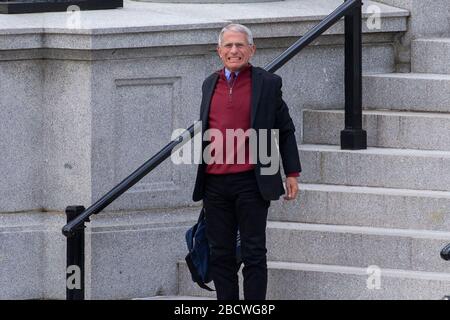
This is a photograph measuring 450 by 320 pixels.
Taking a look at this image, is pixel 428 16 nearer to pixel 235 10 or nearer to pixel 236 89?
pixel 235 10

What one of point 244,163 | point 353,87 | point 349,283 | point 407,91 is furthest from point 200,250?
point 407,91

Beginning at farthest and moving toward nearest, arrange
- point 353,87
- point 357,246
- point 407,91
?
point 407,91 < point 353,87 < point 357,246

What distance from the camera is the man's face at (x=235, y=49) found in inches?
422

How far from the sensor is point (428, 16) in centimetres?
1312

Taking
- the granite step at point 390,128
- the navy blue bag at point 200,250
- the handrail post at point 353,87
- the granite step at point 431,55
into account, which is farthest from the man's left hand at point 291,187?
the granite step at point 431,55

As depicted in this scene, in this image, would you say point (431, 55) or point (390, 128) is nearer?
point (390, 128)

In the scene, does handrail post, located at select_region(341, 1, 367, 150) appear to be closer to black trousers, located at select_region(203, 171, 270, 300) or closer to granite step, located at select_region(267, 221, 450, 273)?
granite step, located at select_region(267, 221, 450, 273)

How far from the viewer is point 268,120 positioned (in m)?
10.8

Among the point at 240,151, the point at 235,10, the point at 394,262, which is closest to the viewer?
the point at 240,151

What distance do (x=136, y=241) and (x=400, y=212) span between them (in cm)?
166

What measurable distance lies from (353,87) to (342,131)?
0.29 meters

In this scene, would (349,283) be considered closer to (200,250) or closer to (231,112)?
(200,250)

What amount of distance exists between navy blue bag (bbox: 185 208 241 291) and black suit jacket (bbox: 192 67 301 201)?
15.2 inches
